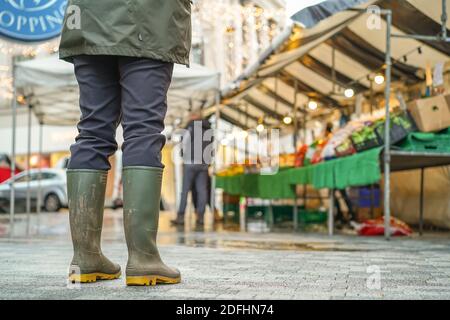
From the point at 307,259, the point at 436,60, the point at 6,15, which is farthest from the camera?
the point at 436,60

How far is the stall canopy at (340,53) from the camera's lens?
8.68m

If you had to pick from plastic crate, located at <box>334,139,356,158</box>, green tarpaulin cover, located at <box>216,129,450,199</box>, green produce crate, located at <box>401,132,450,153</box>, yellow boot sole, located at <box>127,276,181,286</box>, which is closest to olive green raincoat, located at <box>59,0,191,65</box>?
yellow boot sole, located at <box>127,276,181,286</box>

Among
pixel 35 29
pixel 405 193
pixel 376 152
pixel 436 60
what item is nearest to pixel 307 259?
pixel 376 152

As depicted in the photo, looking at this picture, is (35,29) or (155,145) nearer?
(155,145)

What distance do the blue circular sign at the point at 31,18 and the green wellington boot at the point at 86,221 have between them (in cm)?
449

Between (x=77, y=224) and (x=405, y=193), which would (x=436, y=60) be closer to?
(x=405, y=193)

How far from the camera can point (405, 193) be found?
12.0m

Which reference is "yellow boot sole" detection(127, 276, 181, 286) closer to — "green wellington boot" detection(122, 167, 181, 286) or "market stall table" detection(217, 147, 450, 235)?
"green wellington boot" detection(122, 167, 181, 286)

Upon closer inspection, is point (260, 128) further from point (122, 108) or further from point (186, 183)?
point (122, 108)

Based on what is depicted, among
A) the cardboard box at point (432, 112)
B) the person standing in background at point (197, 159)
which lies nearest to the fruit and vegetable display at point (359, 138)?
the cardboard box at point (432, 112)

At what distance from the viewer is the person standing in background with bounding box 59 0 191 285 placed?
3291 mm

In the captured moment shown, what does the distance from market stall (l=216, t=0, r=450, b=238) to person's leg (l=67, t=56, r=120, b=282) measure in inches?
168

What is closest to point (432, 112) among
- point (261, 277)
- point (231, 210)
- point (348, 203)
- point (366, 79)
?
point (348, 203)

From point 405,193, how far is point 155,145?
931 centimetres
